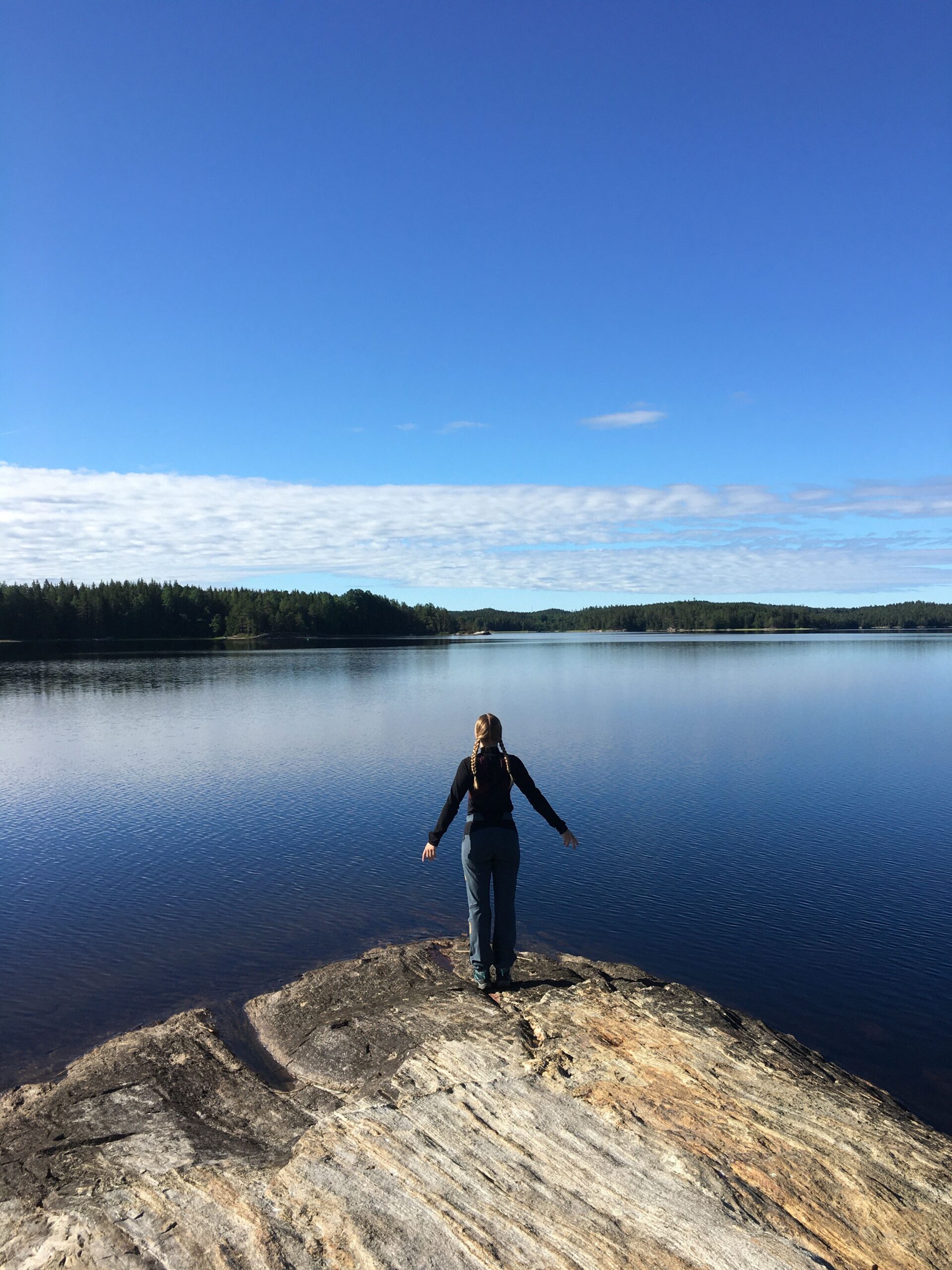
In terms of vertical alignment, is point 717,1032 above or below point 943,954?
above

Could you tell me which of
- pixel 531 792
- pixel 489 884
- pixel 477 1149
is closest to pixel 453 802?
pixel 531 792

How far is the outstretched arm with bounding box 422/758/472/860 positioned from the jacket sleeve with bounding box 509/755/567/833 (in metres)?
0.50

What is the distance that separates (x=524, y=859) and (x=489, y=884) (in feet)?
26.1

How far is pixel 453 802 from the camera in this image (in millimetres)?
9055

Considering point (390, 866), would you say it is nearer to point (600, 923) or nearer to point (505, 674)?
point (600, 923)

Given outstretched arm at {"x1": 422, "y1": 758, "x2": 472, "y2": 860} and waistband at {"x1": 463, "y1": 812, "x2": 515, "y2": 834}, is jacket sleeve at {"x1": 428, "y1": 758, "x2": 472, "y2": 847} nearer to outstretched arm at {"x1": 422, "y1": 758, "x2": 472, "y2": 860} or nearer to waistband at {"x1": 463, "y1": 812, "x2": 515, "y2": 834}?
outstretched arm at {"x1": 422, "y1": 758, "x2": 472, "y2": 860}

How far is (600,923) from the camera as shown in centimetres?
1348

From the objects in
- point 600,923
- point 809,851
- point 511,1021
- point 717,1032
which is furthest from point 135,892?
point 809,851

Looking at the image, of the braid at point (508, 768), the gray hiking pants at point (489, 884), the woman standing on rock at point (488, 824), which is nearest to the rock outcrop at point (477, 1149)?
the gray hiking pants at point (489, 884)

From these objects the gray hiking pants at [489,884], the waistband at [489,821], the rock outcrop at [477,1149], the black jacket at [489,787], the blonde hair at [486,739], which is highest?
the blonde hair at [486,739]

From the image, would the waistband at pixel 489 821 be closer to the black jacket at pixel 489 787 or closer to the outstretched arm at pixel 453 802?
the black jacket at pixel 489 787

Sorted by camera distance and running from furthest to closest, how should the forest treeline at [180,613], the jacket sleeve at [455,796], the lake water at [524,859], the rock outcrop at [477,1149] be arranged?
the forest treeline at [180,613] → the lake water at [524,859] → the jacket sleeve at [455,796] → the rock outcrop at [477,1149]

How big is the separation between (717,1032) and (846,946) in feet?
17.5

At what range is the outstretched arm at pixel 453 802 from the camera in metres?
8.98
